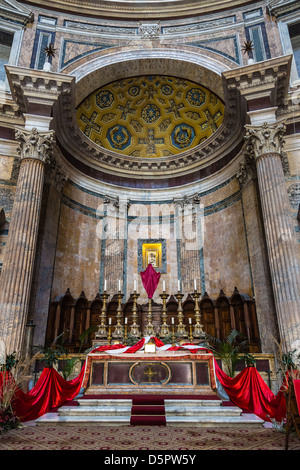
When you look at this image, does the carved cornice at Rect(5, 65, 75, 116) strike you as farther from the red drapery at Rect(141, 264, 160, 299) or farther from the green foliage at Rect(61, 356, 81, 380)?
the green foliage at Rect(61, 356, 81, 380)

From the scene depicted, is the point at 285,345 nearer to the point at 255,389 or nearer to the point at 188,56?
the point at 255,389

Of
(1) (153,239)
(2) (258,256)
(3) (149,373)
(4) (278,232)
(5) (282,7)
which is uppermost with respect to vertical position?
(5) (282,7)

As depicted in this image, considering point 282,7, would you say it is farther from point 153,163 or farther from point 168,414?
point 168,414

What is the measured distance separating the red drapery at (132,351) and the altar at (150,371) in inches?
21.4

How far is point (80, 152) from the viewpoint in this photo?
49.6 ft

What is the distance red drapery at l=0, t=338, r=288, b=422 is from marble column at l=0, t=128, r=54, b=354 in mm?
1739

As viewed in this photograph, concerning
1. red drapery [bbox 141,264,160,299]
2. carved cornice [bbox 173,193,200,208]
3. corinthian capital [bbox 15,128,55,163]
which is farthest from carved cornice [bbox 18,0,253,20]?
red drapery [bbox 141,264,160,299]

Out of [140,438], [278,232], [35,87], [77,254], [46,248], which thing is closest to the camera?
[140,438]

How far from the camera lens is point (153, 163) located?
17.0 metres

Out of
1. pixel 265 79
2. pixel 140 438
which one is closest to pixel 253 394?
pixel 140 438

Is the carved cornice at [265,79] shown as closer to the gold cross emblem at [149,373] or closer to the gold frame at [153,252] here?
the gold frame at [153,252]

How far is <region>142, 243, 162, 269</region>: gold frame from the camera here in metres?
15.5

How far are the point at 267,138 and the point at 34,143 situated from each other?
7740 millimetres

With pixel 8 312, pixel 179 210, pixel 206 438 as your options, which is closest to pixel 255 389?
pixel 206 438
